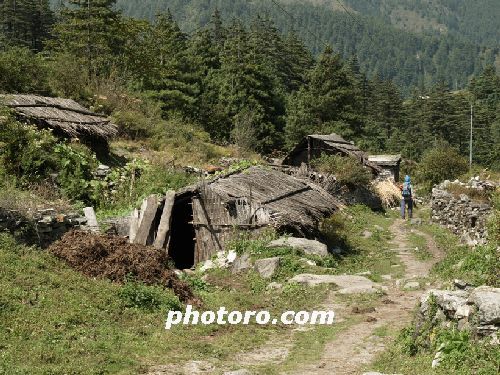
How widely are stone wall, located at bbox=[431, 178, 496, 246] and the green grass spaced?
10344mm

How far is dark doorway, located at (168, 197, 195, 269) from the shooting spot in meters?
17.5

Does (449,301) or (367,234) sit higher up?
(449,301)

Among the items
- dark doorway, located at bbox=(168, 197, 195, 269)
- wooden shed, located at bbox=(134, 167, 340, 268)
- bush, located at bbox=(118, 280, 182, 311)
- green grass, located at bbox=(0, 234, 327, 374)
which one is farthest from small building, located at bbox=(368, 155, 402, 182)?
bush, located at bbox=(118, 280, 182, 311)

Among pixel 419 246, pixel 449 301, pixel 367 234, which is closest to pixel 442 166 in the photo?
pixel 367 234

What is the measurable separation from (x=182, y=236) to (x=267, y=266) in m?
5.10

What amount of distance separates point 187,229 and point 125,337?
31.0 feet

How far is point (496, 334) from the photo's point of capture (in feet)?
22.0

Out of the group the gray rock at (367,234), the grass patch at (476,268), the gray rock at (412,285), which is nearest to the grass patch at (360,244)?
the gray rock at (367,234)

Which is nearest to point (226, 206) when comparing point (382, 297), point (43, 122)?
point (382, 297)

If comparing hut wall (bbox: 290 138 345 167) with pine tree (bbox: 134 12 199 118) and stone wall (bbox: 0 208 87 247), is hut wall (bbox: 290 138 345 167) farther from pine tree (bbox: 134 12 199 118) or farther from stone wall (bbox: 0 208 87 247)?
Answer: stone wall (bbox: 0 208 87 247)

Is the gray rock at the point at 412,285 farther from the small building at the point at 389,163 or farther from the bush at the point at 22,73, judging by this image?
the small building at the point at 389,163

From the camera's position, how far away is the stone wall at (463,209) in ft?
65.7

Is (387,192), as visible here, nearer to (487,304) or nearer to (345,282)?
(345,282)

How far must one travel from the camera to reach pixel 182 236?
18094 millimetres
